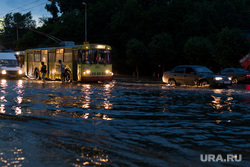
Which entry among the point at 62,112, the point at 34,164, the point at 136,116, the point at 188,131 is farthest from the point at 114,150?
the point at 62,112

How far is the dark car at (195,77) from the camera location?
23906 mm

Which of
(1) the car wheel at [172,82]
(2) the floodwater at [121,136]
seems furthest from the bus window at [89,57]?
(2) the floodwater at [121,136]

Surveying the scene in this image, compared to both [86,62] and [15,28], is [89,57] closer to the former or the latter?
[86,62]

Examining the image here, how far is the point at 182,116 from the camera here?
35.9 feet

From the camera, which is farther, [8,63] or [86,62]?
[8,63]

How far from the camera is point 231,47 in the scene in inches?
1583

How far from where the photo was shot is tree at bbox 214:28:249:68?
132 feet

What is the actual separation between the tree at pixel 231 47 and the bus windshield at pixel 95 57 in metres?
16.9

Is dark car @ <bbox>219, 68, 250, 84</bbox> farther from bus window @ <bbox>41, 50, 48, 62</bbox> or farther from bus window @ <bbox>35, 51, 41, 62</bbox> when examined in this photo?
bus window @ <bbox>35, 51, 41, 62</bbox>

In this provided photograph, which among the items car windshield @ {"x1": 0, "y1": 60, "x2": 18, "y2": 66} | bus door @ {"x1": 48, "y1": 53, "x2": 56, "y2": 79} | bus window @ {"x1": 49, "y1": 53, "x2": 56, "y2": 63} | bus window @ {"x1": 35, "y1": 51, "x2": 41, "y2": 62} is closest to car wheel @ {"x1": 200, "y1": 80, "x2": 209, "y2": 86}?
bus door @ {"x1": 48, "y1": 53, "x2": 56, "y2": 79}

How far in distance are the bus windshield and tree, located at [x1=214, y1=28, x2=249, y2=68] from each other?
16.9 metres

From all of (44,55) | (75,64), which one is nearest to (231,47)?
(75,64)

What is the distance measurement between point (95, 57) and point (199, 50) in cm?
1781

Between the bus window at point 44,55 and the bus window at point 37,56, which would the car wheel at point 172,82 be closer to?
the bus window at point 44,55
